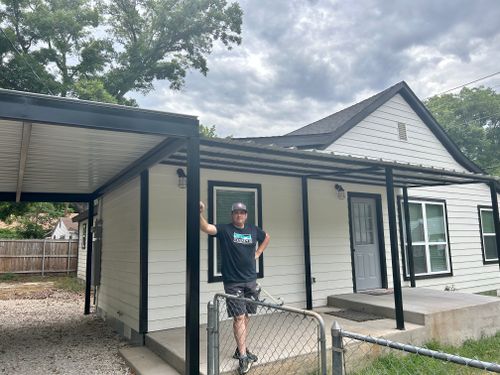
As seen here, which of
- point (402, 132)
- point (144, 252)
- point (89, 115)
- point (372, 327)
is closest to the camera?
point (89, 115)

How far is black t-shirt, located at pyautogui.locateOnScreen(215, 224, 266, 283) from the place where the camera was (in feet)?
11.4

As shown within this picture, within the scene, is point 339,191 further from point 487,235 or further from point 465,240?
point 487,235

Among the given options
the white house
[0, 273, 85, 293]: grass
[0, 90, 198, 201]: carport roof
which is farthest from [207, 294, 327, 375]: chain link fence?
[0, 273, 85, 293]: grass

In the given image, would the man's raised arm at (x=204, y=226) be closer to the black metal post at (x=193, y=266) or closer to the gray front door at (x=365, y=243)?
the black metal post at (x=193, y=266)

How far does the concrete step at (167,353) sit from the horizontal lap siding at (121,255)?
45cm

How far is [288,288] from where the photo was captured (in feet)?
20.6

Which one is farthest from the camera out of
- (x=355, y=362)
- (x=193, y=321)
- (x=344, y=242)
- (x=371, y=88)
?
(x=371, y=88)

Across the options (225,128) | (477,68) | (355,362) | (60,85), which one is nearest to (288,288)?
(355,362)

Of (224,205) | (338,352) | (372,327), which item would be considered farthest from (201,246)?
(338,352)

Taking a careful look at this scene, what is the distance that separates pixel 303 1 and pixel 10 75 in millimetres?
10871

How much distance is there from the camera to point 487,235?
9.99 metres

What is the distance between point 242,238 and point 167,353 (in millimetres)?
1704

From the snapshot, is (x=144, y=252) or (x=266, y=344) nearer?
(x=266, y=344)

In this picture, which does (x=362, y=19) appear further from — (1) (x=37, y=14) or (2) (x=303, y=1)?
(1) (x=37, y=14)
